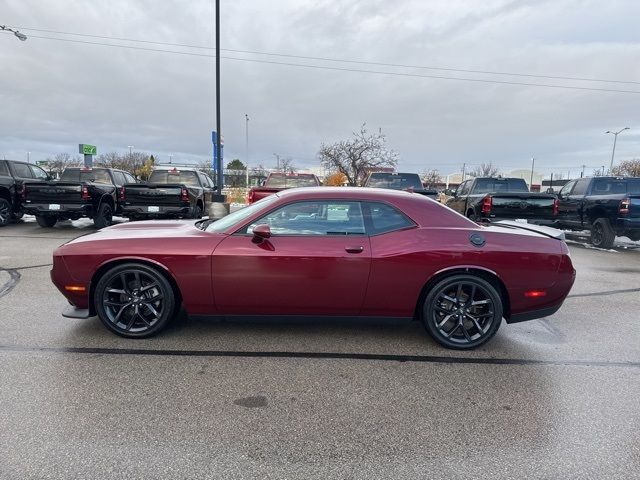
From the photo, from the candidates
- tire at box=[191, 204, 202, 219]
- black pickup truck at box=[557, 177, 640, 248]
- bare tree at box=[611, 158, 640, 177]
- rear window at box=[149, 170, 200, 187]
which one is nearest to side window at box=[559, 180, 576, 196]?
black pickup truck at box=[557, 177, 640, 248]

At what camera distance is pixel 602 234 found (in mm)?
10547

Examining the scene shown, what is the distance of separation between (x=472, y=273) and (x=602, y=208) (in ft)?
28.4

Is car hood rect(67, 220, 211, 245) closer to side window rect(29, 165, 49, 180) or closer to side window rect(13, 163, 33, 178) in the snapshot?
side window rect(13, 163, 33, 178)

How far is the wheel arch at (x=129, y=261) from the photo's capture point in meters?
3.85

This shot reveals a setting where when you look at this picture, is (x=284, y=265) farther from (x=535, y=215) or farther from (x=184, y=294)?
(x=535, y=215)

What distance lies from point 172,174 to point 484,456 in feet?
40.5

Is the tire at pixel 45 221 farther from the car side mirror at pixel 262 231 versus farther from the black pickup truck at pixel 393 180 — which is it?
the car side mirror at pixel 262 231

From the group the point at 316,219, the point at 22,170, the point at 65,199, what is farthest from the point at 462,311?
the point at 22,170

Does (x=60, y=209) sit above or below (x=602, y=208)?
below

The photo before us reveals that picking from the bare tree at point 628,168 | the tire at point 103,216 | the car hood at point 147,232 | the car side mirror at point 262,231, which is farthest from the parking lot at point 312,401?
the bare tree at point 628,168

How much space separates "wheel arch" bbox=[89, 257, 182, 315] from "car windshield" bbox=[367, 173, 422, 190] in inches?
406

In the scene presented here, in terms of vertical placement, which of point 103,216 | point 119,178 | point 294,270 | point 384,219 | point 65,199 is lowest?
point 103,216

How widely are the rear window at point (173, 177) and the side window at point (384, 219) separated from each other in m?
9.97

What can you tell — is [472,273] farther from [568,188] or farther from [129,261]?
[568,188]
